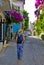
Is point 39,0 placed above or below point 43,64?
above

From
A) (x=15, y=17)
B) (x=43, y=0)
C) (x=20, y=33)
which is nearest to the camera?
(x=20, y=33)

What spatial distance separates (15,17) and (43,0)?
31.1 ft

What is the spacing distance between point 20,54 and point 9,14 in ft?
54.8

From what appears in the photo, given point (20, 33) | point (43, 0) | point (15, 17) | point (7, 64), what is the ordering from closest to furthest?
point (7, 64) → point (20, 33) → point (43, 0) → point (15, 17)

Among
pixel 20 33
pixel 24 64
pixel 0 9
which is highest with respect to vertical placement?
pixel 0 9

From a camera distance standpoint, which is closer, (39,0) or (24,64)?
(24,64)

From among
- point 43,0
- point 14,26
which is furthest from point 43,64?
point 14,26


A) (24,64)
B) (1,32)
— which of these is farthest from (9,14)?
(24,64)

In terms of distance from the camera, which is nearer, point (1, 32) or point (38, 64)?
point (38, 64)

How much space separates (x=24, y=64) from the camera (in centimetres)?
1278

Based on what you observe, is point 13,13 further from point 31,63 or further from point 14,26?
point 31,63

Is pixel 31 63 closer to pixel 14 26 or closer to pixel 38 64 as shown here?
pixel 38 64

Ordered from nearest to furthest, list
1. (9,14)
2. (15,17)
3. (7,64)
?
(7,64) < (9,14) < (15,17)

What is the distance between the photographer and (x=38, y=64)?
1264 centimetres
